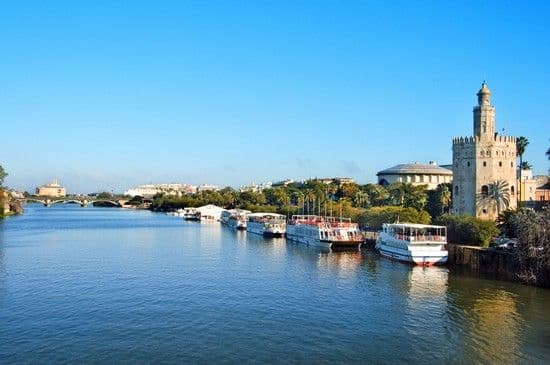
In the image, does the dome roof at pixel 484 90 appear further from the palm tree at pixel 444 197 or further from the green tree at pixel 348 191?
the green tree at pixel 348 191

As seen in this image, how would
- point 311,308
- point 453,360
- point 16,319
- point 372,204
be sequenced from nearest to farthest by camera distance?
point 453,360 → point 16,319 → point 311,308 → point 372,204

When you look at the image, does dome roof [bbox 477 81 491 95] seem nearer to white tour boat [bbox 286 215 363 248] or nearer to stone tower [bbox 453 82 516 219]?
stone tower [bbox 453 82 516 219]

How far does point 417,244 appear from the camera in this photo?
212 ft

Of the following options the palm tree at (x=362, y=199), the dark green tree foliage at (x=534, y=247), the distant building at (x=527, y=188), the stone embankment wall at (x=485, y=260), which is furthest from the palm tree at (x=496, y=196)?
the palm tree at (x=362, y=199)

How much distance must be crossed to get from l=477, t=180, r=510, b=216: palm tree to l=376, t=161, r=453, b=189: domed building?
87.1 meters

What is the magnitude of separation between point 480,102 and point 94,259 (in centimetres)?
5557

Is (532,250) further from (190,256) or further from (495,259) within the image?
(190,256)

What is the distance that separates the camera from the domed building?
16600 centimetres

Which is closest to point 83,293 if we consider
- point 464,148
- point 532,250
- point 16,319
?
point 16,319

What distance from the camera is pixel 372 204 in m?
135

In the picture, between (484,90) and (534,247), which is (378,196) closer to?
(484,90)

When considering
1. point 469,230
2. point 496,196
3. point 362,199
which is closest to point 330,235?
point 469,230

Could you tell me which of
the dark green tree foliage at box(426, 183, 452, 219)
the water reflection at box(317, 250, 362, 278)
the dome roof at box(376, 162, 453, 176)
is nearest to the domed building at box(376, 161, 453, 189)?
the dome roof at box(376, 162, 453, 176)

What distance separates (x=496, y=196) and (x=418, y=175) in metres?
91.5
